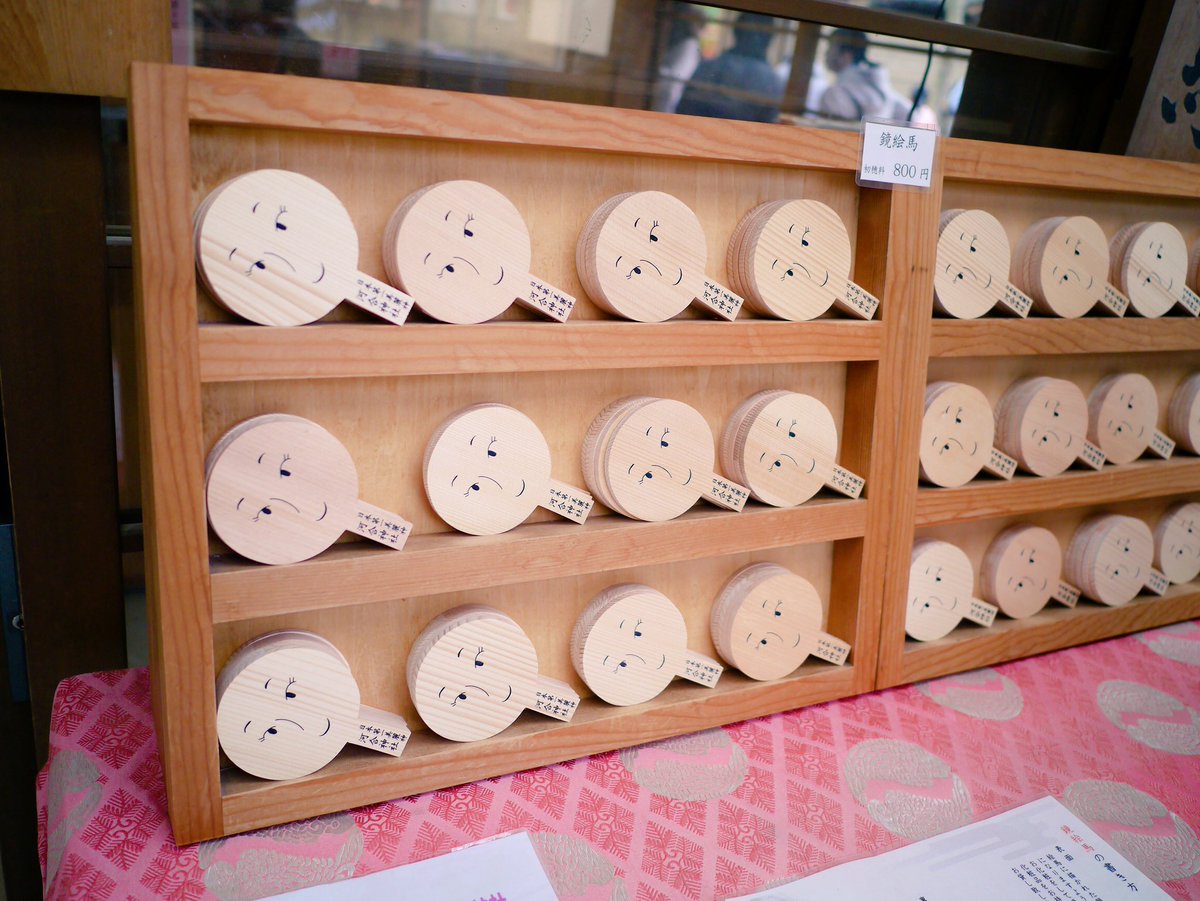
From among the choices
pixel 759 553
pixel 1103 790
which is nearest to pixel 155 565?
pixel 759 553

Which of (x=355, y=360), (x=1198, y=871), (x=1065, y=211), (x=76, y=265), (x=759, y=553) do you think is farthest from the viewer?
(x=1065, y=211)

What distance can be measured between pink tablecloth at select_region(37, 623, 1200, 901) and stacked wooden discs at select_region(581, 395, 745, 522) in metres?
0.36

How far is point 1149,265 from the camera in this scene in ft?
5.17

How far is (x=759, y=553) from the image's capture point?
140 centimetres

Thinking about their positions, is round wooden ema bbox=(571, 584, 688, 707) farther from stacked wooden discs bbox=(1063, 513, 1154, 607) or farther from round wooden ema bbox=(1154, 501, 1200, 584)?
round wooden ema bbox=(1154, 501, 1200, 584)

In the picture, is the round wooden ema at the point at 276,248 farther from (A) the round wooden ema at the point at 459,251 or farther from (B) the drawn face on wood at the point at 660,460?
(B) the drawn face on wood at the point at 660,460

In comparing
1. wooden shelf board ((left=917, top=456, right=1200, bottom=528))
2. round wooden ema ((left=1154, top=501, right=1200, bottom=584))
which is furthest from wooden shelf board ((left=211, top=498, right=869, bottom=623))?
round wooden ema ((left=1154, top=501, right=1200, bottom=584))

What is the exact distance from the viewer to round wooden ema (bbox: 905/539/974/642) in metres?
1.48

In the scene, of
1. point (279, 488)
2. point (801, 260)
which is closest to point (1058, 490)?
point (801, 260)

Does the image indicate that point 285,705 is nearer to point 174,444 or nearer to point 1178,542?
point 174,444

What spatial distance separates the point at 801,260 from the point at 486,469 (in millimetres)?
528

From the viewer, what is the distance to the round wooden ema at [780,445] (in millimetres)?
1289

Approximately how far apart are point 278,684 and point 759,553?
0.72 meters

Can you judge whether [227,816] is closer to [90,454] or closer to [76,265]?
[90,454]
